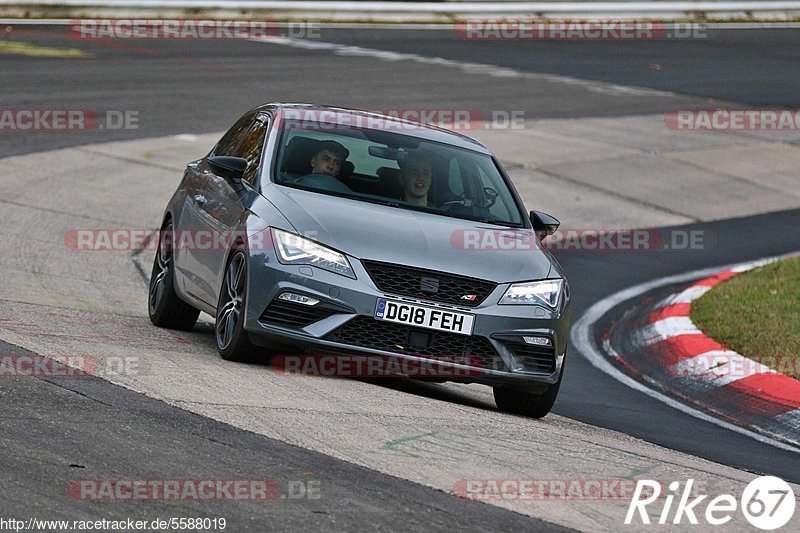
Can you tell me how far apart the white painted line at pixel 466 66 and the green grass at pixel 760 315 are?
42.2ft

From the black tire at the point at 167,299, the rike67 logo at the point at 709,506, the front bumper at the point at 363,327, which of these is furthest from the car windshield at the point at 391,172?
the rike67 logo at the point at 709,506

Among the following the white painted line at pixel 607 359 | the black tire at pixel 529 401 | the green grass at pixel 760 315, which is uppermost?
the black tire at pixel 529 401

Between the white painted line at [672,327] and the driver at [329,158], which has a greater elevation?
the driver at [329,158]

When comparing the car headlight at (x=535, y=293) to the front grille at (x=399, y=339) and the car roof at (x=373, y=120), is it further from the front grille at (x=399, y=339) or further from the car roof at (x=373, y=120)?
the car roof at (x=373, y=120)

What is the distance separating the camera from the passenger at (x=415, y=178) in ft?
28.8

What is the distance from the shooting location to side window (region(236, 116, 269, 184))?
8914 mm

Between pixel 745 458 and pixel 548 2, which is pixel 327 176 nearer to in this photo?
pixel 745 458

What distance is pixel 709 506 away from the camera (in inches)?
236

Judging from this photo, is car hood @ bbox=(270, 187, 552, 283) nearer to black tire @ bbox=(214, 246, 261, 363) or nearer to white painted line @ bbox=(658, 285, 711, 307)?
black tire @ bbox=(214, 246, 261, 363)

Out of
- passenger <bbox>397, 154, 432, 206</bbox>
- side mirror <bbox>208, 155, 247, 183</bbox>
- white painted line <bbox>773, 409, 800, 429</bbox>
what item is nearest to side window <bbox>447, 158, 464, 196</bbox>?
passenger <bbox>397, 154, 432, 206</bbox>

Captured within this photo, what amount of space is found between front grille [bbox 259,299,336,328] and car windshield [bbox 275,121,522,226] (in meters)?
1.03

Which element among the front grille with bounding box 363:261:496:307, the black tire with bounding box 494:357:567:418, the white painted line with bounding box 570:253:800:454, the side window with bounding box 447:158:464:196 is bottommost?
the white painted line with bounding box 570:253:800:454

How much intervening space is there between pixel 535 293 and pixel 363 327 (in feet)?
3.38

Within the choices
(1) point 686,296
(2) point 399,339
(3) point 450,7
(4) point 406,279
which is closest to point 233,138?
(4) point 406,279
